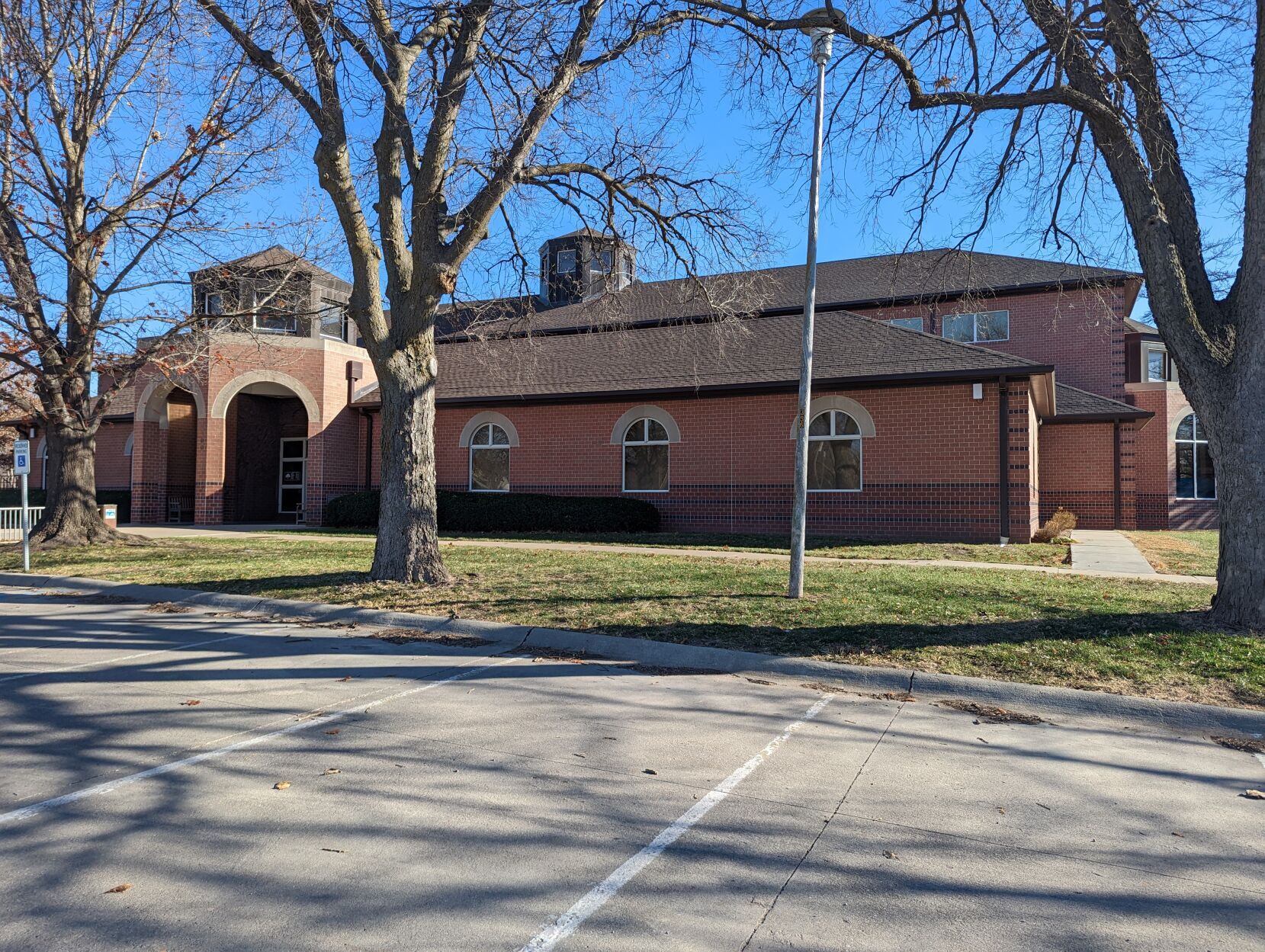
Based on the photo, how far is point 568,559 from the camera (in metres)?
13.2

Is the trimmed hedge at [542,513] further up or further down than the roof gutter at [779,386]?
further down

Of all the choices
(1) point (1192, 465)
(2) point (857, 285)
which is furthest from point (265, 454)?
(1) point (1192, 465)

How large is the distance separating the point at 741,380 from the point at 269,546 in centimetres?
1070

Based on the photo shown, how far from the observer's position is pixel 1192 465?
29859 millimetres

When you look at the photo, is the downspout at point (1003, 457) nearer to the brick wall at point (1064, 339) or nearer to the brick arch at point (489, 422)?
the brick wall at point (1064, 339)

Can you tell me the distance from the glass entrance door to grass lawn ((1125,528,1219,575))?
24132 millimetres

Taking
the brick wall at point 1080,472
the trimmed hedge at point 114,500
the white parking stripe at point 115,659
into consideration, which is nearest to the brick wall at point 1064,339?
the brick wall at point 1080,472

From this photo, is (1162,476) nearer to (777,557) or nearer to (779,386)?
(779,386)

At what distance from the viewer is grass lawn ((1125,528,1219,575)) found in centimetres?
1290

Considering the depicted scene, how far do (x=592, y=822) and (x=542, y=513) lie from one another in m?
16.2

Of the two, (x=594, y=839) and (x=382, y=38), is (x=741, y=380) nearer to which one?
(x=382, y=38)

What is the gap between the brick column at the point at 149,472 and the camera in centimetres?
2620

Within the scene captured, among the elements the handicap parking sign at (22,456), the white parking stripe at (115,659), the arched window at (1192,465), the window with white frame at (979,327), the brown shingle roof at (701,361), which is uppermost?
the window with white frame at (979,327)

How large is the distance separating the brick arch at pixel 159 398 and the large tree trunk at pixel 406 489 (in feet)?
55.2
